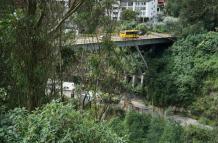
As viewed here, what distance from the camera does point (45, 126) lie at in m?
3.60

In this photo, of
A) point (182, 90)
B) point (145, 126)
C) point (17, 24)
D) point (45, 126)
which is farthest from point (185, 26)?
point (45, 126)

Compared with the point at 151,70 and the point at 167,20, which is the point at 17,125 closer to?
the point at 151,70

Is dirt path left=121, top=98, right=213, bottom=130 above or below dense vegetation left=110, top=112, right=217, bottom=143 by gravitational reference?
below

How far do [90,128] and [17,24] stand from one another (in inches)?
90.1

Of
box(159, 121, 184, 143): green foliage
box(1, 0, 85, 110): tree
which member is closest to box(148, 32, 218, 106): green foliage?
box(159, 121, 184, 143): green foliage

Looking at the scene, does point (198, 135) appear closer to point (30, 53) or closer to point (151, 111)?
point (151, 111)

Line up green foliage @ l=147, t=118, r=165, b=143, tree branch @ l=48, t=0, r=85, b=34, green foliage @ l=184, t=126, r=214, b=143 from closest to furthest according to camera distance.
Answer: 1. tree branch @ l=48, t=0, r=85, b=34
2. green foliage @ l=147, t=118, r=165, b=143
3. green foliage @ l=184, t=126, r=214, b=143

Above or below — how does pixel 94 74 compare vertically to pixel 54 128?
below

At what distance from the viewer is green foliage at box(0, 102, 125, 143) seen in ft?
11.8

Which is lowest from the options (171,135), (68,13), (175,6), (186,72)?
(171,135)

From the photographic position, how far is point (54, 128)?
11.9 feet

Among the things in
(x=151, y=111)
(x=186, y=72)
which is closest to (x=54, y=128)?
(x=151, y=111)

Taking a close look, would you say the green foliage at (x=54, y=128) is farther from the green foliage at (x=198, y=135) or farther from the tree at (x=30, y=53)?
the green foliage at (x=198, y=135)

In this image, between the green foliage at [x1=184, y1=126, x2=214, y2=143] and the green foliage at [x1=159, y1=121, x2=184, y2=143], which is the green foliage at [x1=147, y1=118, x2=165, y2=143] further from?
the green foliage at [x1=184, y1=126, x2=214, y2=143]
